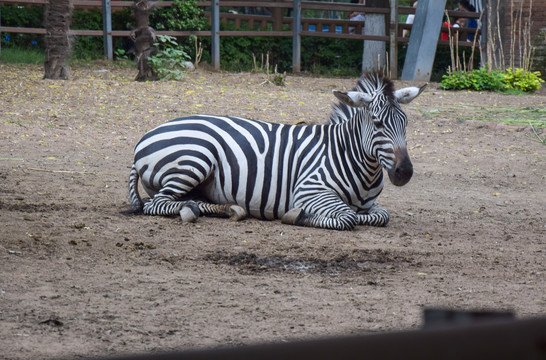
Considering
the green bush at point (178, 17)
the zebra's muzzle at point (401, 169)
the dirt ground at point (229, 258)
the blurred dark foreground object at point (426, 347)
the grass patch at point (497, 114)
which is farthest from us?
the green bush at point (178, 17)

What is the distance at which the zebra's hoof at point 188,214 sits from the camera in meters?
5.79

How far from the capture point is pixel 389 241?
5539mm

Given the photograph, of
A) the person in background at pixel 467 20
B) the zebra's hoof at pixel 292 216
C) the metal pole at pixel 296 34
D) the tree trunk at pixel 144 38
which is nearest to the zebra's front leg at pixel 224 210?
the zebra's hoof at pixel 292 216

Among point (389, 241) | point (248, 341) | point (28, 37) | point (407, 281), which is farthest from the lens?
point (28, 37)

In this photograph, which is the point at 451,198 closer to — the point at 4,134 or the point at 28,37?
the point at 4,134

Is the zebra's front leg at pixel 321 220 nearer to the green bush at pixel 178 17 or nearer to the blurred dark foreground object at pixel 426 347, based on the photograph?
the blurred dark foreground object at pixel 426 347

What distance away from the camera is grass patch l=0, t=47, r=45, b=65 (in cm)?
1691

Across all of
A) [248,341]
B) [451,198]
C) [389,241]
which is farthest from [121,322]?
[451,198]

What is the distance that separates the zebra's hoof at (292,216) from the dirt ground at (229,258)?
73mm

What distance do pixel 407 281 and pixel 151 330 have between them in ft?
5.98

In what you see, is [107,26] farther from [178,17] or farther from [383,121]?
[383,121]

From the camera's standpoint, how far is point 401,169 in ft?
18.2

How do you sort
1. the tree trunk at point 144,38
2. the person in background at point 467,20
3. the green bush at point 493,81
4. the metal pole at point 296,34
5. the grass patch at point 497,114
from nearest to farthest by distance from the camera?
1. the grass patch at point 497,114
2. the tree trunk at point 144,38
3. the green bush at point 493,81
4. the metal pole at point 296,34
5. the person in background at point 467,20

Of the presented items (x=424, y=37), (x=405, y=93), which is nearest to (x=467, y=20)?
(x=424, y=37)
